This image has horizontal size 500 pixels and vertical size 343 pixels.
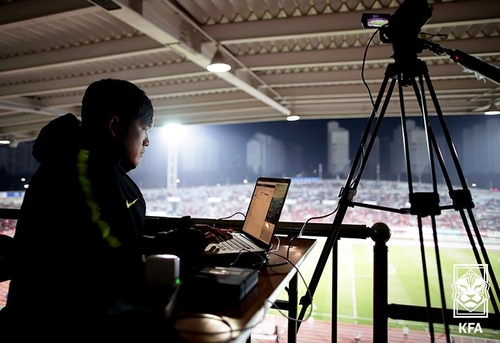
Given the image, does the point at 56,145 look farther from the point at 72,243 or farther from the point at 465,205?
the point at 465,205

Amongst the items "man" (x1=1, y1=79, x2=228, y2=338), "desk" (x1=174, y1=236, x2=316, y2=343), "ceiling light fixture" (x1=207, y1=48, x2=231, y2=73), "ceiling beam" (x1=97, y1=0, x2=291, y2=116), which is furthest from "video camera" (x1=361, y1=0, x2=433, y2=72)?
"ceiling light fixture" (x1=207, y1=48, x2=231, y2=73)

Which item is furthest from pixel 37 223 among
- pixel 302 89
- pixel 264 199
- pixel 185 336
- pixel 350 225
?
pixel 302 89

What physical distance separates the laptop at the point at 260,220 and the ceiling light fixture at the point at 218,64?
223 centimetres

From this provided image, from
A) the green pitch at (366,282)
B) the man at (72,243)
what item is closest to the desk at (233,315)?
the man at (72,243)

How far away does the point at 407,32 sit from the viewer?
1342 mm

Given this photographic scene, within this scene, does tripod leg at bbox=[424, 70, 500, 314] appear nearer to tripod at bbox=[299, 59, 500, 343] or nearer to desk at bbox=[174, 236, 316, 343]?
tripod at bbox=[299, 59, 500, 343]

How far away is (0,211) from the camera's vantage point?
2.15m

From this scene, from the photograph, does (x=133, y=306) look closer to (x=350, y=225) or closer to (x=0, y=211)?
(x=350, y=225)

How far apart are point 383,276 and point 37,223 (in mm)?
1324

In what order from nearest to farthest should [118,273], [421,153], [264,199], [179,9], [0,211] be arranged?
[118,273]
[421,153]
[264,199]
[0,211]
[179,9]

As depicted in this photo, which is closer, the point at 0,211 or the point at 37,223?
the point at 37,223

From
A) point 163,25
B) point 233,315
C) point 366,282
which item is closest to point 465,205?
point 233,315

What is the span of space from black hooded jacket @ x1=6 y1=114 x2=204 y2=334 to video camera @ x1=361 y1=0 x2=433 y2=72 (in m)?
1.23

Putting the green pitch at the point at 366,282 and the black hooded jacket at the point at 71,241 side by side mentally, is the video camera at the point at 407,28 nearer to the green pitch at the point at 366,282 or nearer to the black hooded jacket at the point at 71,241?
the black hooded jacket at the point at 71,241
